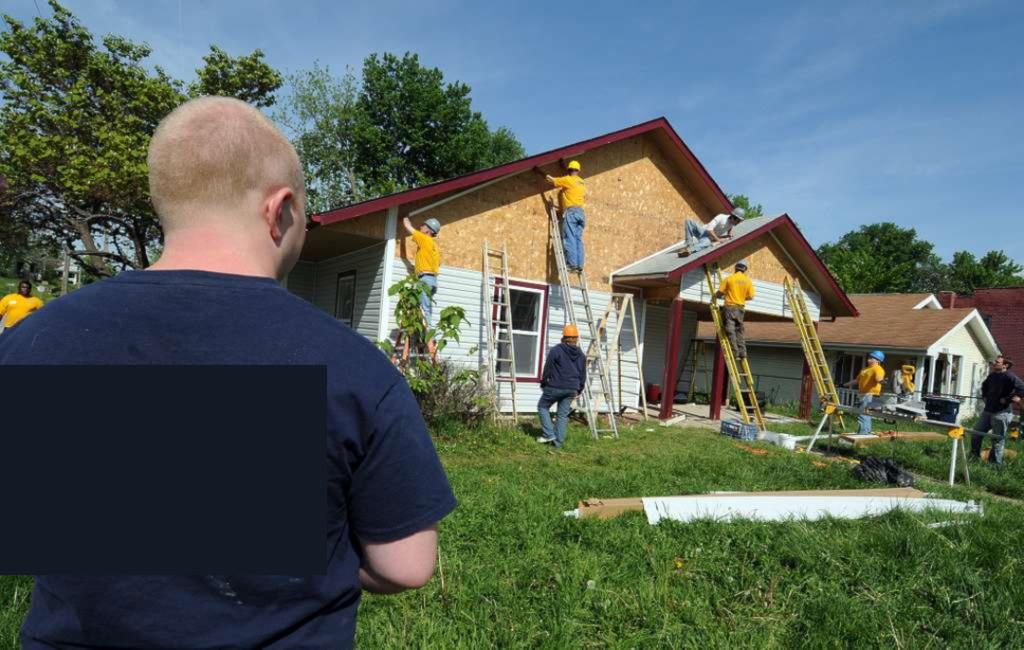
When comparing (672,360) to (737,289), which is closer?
(737,289)

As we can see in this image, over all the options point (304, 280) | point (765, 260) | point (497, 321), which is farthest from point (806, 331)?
point (304, 280)

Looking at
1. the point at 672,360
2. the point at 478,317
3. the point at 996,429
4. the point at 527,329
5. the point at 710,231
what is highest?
the point at 710,231

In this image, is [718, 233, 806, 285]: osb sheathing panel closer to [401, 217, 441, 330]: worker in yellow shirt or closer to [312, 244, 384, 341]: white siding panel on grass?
[401, 217, 441, 330]: worker in yellow shirt

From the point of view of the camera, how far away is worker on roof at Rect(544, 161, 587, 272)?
11.7 m

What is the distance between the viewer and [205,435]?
82 cm

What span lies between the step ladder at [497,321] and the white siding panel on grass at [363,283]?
2.07m

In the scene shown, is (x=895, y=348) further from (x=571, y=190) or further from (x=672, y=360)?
(x=571, y=190)

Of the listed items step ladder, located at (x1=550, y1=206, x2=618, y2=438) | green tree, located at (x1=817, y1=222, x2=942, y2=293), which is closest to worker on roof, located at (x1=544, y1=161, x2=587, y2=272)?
step ladder, located at (x1=550, y1=206, x2=618, y2=438)

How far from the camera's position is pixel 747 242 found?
13.5 m

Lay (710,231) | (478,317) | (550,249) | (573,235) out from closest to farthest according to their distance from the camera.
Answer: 1. (478,317)
2. (573,235)
3. (550,249)
4. (710,231)

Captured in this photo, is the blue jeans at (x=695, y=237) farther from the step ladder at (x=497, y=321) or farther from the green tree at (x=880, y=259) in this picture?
the green tree at (x=880, y=259)

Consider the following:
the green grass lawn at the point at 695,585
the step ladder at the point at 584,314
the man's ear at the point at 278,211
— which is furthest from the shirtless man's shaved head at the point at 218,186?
the step ladder at the point at 584,314

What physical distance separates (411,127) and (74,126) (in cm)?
1980

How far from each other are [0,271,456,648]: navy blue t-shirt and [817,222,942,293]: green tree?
4448 cm
